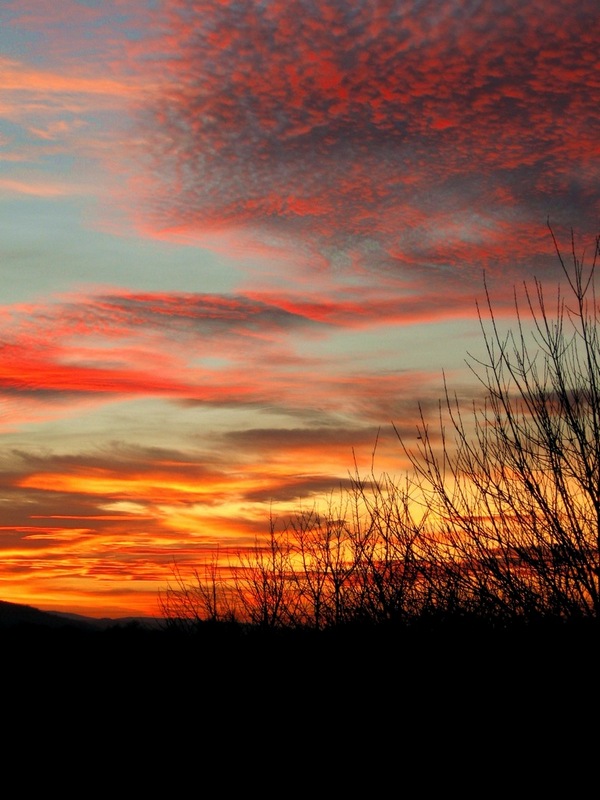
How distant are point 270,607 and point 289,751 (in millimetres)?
17466

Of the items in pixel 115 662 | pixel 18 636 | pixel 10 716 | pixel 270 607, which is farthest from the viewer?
pixel 270 607

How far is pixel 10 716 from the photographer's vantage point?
9.61 metres

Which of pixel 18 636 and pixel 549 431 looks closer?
pixel 549 431

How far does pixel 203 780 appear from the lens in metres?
6.68

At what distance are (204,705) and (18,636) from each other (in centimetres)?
1233

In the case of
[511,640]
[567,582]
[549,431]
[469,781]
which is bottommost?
[469,781]

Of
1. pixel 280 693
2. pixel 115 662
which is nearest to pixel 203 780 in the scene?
pixel 280 693

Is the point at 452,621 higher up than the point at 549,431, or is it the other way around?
the point at 549,431

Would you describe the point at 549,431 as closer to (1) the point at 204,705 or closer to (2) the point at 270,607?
(1) the point at 204,705

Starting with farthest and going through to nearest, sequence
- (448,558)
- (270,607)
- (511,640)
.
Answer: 1. (270,607)
2. (448,558)
3. (511,640)

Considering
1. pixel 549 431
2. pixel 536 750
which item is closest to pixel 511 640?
pixel 549 431

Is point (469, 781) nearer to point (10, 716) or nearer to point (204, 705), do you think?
point (204, 705)

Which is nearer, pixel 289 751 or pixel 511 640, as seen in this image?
pixel 289 751

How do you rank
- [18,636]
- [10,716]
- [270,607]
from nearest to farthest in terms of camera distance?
[10,716] → [18,636] → [270,607]
